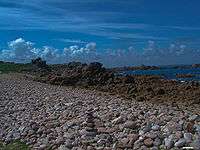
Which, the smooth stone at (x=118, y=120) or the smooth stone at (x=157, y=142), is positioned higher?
the smooth stone at (x=118, y=120)

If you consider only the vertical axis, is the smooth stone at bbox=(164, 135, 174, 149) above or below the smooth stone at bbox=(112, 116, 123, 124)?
below

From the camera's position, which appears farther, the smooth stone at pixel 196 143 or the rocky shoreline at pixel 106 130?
the rocky shoreline at pixel 106 130

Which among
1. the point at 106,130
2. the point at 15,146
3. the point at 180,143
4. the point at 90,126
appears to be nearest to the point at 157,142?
the point at 180,143

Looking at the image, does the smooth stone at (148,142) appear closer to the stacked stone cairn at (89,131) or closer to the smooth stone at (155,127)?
the smooth stone at (155,127)

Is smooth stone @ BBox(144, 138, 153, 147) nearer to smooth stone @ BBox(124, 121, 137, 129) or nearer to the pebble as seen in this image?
the pebble

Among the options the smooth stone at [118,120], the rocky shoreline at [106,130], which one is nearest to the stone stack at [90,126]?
the rocky shoreline at [106,130]

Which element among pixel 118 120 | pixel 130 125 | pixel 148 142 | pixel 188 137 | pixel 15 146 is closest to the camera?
pixel 188 137

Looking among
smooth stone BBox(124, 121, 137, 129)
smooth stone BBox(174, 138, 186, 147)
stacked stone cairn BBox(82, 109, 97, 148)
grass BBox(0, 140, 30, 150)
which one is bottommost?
grass BBox(0, 140, 30, 150)

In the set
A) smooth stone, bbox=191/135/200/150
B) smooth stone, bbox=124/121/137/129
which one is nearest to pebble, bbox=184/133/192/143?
smooth stone, bbox=191/135/200/150

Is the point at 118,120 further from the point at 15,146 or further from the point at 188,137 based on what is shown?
the point at 188,137

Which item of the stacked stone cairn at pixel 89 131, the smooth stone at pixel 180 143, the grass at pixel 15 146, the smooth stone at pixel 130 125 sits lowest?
the grass at pixel 15 146

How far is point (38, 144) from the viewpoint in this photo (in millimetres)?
13633

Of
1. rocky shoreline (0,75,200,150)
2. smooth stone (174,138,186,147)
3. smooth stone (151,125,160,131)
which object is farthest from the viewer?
smooth stone (151,125,160,131)

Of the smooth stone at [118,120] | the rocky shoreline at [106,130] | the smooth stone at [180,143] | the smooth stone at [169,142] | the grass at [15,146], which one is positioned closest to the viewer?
the smooth stone at [180,143]
